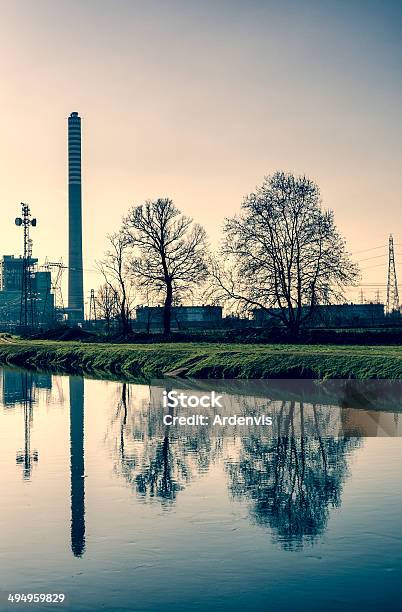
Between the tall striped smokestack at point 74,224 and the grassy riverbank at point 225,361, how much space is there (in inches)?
3378

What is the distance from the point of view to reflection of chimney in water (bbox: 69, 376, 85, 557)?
13.9 meters

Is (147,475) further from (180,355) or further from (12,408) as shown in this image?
(180,355)

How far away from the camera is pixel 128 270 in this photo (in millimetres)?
70938

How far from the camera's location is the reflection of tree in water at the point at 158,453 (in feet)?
58.1

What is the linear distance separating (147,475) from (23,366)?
142ft

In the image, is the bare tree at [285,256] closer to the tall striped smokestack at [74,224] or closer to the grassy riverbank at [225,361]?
the grassy riverbank at [225,361]

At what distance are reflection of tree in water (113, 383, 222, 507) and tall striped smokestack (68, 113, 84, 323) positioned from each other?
123m

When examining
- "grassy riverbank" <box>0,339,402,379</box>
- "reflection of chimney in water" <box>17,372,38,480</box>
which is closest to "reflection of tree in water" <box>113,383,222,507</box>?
"reflection of chimney in water" <box>17,372,38,480</box>

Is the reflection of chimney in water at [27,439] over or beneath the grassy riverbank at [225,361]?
beneath

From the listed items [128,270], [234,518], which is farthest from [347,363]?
[128,270]

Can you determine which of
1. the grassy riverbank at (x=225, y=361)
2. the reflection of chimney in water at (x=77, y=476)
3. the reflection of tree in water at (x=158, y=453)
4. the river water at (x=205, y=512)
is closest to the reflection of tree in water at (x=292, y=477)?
the river water at (x=205, y=512)

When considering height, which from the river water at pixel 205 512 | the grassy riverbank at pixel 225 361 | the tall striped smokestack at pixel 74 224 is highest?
the tall striped smokestack at pixel 74 224

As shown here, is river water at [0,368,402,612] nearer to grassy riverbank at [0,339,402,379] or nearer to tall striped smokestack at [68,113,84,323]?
grassy riverbank at [0,339,402,379]

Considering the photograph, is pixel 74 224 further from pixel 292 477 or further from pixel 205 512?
pixel 205 512
